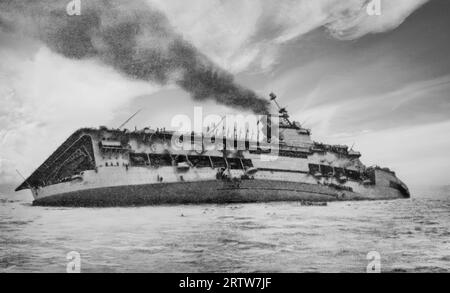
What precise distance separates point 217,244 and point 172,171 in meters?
7.25

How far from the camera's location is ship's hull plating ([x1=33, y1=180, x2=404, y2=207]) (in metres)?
13.1

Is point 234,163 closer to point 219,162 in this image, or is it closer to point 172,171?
point 219,162

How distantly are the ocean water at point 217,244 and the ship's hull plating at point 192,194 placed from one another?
9.14ft

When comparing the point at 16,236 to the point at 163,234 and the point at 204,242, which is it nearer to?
A: the point at 163,234

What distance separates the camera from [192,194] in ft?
47.4

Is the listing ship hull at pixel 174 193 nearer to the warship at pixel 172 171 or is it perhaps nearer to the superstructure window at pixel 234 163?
the warship at pixel 172 171

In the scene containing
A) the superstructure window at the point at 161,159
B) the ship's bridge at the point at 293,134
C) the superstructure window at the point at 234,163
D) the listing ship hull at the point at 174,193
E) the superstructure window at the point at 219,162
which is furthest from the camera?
the ship's bridge at the point at 293,134

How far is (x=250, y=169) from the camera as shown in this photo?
15.9 meters

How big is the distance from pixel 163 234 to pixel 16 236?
3097mm

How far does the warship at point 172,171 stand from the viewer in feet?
43.3

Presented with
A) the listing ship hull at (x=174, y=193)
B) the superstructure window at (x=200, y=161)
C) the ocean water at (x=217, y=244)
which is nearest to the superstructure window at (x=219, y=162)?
the superstructure window at (x=200, y=161)

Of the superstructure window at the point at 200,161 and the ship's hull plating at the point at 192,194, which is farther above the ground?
the superstructure window at the point at 200,161

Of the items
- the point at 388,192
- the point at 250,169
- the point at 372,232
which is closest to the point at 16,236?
the point at 372,232

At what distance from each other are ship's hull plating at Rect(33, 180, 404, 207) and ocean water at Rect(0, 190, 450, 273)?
2.79 metres
